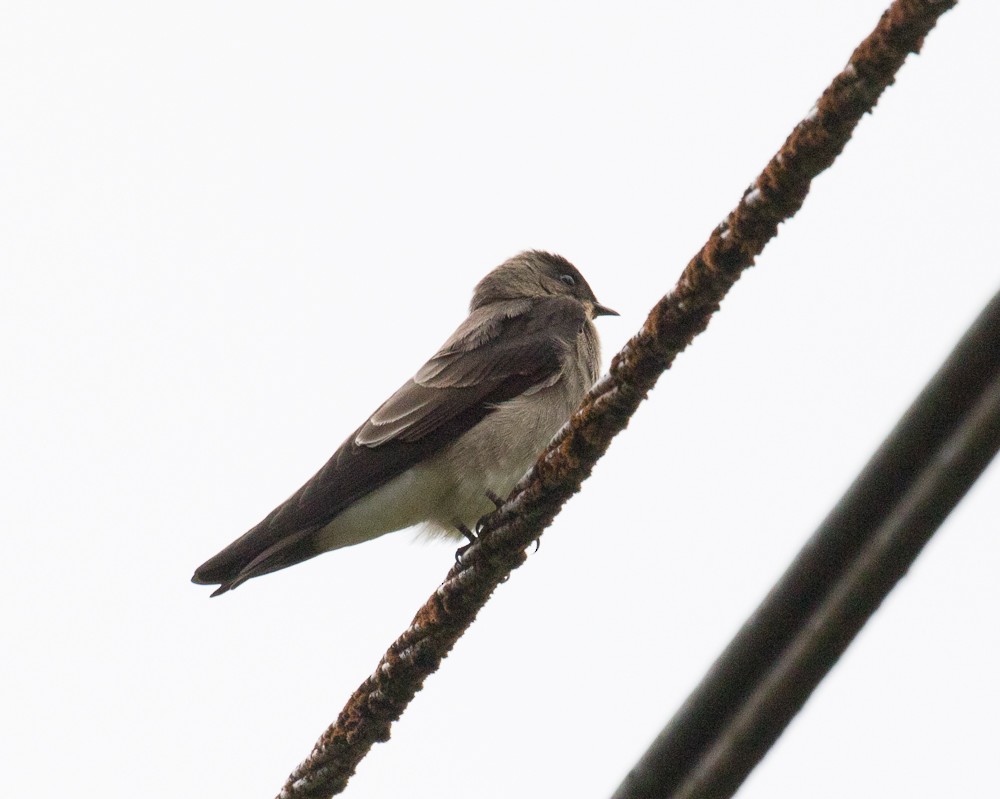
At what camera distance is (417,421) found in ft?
20.5

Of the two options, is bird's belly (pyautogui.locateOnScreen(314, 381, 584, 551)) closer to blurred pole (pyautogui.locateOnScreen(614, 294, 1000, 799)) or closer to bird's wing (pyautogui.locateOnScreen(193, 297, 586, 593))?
bird's wing (pyautogui.locateOnScreen(193, 297, 586, 593))

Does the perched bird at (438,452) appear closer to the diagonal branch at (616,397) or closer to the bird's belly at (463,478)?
the bird's belly at (463,478)

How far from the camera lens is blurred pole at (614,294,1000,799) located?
4.96 ft

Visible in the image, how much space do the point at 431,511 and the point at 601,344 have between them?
1.67 m

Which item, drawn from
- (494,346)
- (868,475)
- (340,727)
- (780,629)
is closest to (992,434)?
(868,475)

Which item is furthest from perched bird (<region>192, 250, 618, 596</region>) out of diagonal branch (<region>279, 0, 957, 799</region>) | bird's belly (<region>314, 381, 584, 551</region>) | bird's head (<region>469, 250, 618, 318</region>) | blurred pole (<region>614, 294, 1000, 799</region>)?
blurred pole (<region>614, 294, 1000, 799</region>)

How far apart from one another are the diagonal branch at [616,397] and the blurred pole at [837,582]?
38.0 inches

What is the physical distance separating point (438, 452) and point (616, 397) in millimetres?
3363

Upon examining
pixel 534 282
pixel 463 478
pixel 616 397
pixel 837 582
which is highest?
pixel 534 282

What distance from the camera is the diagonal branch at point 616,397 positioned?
7.58 feet

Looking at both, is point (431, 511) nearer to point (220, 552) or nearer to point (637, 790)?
point (220, 552)

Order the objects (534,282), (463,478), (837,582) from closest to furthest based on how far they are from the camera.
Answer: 1. (837,582)
2. (463,478)
3. (534,282)

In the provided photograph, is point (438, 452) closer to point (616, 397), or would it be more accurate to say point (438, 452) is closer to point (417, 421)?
point (417, 421)

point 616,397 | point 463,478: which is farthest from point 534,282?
point 616,397
